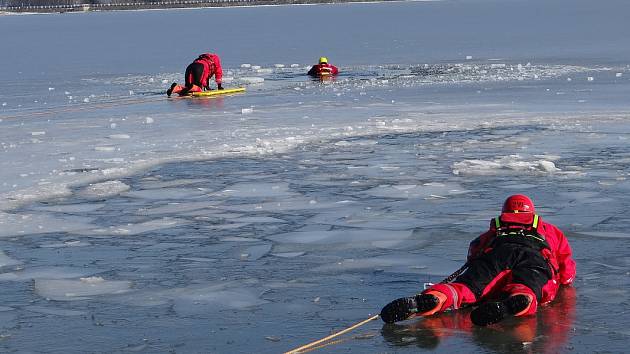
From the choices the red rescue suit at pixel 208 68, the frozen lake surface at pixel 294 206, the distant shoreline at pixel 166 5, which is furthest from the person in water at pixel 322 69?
the distant shoreline at pixel 166 5

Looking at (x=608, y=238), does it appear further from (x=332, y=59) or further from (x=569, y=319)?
(x=332, y=59)

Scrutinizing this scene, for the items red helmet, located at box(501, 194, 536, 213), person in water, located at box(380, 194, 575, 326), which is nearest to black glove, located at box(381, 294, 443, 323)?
person in water, located at box(380, 194, 575, 326)

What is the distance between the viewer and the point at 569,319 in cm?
591

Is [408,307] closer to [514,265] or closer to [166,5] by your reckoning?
[514,265]

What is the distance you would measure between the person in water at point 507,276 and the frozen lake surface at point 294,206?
103mm

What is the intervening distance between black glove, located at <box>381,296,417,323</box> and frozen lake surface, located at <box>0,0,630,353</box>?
88 millimetres

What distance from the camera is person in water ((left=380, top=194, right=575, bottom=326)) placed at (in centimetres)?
578

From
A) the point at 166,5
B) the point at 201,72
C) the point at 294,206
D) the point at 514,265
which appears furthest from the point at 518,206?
the point at 166,5

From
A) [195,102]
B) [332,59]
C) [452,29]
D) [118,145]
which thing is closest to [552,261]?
[118,145]

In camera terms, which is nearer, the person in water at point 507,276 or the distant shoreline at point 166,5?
the person in water at point 507,276

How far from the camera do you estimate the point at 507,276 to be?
6.23 meters

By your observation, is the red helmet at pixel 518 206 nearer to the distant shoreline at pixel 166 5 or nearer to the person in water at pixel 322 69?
the person in water at pixel 322 69

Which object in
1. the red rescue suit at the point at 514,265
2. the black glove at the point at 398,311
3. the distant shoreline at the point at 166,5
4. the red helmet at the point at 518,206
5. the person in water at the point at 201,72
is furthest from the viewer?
the distant shoreline at the point at 166,5

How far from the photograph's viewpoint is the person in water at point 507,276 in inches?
228
